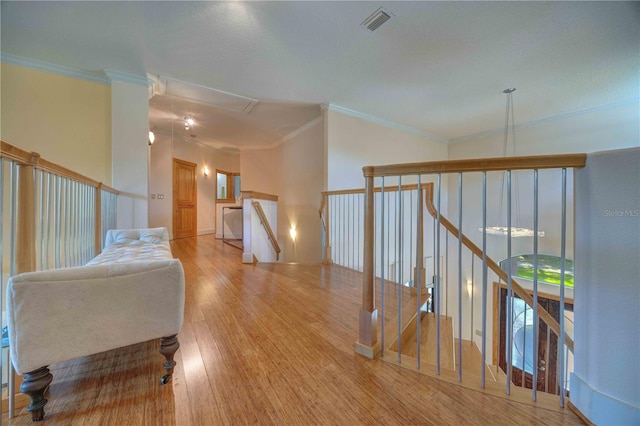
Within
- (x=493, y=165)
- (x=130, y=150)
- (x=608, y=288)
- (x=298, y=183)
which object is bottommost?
(x=608, y=288)

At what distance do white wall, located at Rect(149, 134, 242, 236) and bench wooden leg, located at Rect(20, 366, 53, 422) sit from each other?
18.8 feet

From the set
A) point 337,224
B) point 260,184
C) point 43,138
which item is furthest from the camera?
point 260,184

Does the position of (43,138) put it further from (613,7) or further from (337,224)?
(613,7)

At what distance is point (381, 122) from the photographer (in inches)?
193

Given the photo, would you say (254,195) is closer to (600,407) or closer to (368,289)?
(368,289)

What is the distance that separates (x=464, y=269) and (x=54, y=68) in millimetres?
7458

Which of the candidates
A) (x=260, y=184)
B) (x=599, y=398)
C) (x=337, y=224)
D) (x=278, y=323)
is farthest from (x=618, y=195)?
(x=260, y=184)

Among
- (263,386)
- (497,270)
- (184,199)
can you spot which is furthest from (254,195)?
(184,199)

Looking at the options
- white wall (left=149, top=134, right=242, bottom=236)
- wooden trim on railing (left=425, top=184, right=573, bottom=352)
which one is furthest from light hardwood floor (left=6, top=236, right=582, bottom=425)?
white wall (left=149, top=134, right=242, bottom=236)

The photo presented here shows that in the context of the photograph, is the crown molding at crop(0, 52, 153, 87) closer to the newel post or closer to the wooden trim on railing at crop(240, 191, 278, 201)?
the wooden trim on railing at crop(240, 191, 278, 201)

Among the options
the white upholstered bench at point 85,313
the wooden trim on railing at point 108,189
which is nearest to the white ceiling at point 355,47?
the wooden trim on railing at point 108,189

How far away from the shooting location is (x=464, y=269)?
202 inches

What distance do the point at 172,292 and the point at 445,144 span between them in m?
7.07

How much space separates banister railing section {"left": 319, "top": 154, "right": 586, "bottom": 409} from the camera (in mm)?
1141
